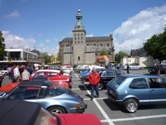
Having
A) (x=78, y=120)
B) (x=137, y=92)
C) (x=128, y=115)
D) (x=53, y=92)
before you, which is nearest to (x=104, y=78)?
(x=137, y=92)

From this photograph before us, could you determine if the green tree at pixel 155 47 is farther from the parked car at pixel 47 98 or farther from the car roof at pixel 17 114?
the car roof at pixel 17 114

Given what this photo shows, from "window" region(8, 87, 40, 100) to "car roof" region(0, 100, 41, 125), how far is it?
96.1 inches

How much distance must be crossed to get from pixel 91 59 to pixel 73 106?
262 ft

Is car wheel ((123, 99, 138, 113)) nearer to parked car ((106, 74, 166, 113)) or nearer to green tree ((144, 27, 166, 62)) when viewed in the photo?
parked car ((106, 74, 166, 113))

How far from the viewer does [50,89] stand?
525 cm

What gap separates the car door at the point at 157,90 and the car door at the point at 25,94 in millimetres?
4722

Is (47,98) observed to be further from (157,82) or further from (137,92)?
(157,82)

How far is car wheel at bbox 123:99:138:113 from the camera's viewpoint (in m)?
6.23

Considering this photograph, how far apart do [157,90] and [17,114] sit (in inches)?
239

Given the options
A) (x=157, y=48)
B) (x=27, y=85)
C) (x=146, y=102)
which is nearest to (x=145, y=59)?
(x=157, y=48)

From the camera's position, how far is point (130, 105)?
248 inches

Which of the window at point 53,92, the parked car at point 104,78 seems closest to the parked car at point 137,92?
the window at point 53,92

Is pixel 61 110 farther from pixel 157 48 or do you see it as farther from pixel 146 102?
pixel 157 48

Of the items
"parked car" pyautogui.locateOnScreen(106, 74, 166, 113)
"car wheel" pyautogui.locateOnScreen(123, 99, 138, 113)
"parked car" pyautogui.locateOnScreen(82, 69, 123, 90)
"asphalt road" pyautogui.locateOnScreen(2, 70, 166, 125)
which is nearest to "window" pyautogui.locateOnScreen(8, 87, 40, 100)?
"asphalt road" pyautogui.locateOnScreen(2, 70, 166, 125)
